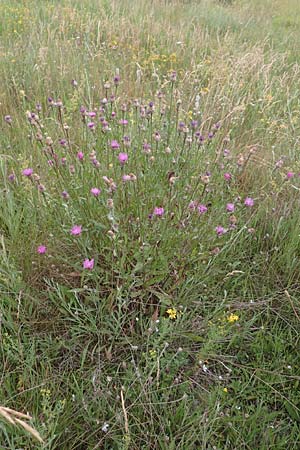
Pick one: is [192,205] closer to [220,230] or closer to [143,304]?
[220,230]

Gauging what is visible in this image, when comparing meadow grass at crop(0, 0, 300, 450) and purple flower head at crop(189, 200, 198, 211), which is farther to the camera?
purple flower head at crop(189, 200, 198, 211)

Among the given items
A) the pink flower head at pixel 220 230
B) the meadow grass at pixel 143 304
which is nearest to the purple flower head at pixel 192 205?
the meadow grass at pixel 143 304

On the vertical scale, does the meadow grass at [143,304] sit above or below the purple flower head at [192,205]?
below

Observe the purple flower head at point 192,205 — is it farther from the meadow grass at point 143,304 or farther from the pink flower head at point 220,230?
the pink flower head at point 220,230

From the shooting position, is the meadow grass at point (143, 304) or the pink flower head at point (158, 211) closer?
the meadow grass at point (143, 304)

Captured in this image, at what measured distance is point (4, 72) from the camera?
324 centimetres

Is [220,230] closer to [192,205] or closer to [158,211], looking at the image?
[192,205]

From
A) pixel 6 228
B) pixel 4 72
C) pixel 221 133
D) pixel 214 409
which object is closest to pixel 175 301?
pixel 214 409

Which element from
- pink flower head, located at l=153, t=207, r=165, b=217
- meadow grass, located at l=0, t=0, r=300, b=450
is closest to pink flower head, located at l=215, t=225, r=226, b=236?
meadow grass, located at l=0, t=0, r=300, b=450

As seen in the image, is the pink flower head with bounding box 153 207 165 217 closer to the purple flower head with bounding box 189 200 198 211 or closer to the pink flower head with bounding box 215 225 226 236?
the purple flower head with bounding box 189 200 198 211

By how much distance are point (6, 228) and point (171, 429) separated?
1.29 metres

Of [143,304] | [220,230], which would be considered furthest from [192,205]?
[143,304]

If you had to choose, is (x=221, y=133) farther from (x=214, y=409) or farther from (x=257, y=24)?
(x=257, y=24)

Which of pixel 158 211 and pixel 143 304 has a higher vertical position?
pixel 158 211
